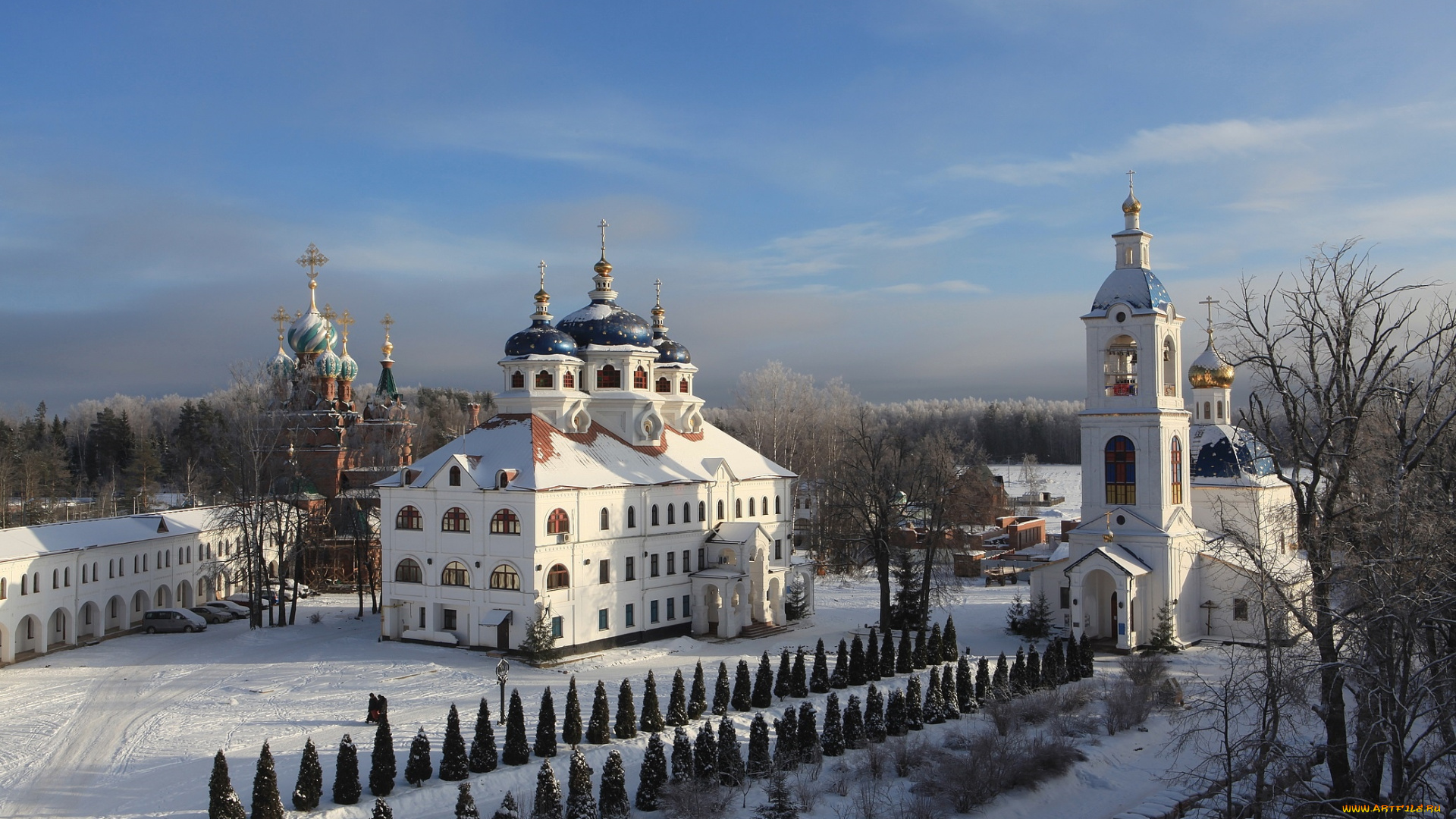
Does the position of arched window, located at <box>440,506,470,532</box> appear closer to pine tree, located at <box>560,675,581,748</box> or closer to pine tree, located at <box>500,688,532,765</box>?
pine tree, located at <box>560,675,581,748</box>

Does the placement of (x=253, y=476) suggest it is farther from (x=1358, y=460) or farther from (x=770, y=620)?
(x=1358, y=460)

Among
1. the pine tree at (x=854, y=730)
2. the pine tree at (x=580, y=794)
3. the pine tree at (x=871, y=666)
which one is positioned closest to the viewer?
the pine tree at (x=580, y=794)

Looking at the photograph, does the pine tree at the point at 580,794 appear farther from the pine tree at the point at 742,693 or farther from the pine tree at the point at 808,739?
the pine tree at the point at 742,693

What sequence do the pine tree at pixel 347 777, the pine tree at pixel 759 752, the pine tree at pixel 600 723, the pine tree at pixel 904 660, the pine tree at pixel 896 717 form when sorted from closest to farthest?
the pine tree at pixel 347 777
the pine tree at pixel 759 752
the pine tree at pixel 600 723
the pine tree at pixel 896 717
the pine tree at pixel 904 660

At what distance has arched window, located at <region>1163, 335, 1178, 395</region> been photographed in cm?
3656

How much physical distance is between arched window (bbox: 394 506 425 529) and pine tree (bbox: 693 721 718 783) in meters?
16.8

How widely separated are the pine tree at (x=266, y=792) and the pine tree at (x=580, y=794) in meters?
5.00

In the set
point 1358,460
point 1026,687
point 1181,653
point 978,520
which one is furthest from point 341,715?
point 978,520

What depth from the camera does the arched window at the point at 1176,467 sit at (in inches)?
1412

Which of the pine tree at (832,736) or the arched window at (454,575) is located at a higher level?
the arched window at (454,575)

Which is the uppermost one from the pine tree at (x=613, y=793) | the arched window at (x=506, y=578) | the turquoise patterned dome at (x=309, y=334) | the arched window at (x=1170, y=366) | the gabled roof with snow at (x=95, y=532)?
the turquoise patterned dome at (x=309, y=334)

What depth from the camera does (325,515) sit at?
53219mm

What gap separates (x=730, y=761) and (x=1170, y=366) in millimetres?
22241

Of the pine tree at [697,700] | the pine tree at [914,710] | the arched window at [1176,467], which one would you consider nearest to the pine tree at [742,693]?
the pine tree at [697,700]
